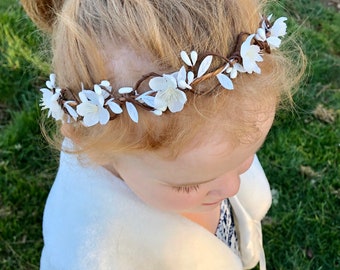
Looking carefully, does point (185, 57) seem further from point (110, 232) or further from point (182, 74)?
point (110, 232)

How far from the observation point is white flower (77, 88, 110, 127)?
43.5 inches

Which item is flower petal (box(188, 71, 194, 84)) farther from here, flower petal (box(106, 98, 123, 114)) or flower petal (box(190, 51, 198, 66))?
flower petal (box(106, 98, 123, 114))

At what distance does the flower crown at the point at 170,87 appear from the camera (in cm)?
106

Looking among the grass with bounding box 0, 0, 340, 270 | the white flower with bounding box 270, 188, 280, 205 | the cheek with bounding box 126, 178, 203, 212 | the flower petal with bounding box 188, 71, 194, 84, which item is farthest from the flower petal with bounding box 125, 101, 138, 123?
the white flower with bounding box 270, 188, 280, 205

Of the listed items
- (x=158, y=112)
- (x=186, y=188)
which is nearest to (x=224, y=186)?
(x=186, y=188)

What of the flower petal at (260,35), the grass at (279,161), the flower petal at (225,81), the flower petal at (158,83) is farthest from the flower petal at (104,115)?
the grass at (279,161)

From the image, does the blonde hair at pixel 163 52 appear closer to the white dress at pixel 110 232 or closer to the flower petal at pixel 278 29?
the flower petal at pixel 278 29

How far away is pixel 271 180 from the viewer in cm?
227

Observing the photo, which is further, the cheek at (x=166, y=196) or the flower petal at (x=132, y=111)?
the cheek at (x=166, y=196)

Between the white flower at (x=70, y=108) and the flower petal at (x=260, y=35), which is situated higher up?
the flower petal at (x=260, y=35)

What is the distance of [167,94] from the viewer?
1.06 metres

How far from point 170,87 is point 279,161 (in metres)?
1.33

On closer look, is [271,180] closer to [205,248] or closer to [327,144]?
[327,144]

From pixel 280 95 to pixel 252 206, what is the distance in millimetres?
631
